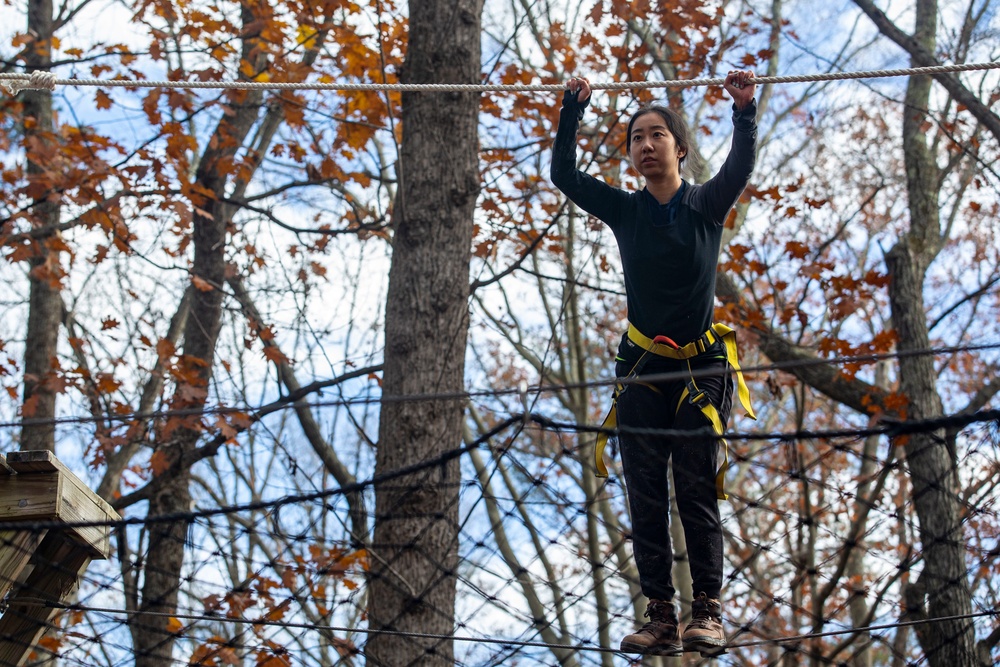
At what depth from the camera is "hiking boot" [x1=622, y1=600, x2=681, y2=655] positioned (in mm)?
2770

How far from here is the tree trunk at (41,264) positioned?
605cm

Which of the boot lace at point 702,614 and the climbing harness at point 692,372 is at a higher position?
the climbing harness at point 692,372

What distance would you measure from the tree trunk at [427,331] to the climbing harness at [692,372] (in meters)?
0.75

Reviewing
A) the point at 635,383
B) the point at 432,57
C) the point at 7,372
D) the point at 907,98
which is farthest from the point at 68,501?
the point at 907,98

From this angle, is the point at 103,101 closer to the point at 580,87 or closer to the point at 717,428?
the point at 580,87

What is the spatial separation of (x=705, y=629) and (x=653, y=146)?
1.39 metres

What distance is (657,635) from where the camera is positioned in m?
2.83

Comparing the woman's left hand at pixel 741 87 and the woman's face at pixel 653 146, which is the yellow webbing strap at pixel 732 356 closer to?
the woman's face at pixel 653 146

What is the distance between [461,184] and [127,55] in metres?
3.33

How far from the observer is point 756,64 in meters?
6.01

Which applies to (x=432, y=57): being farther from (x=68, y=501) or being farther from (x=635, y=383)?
(x=68, y=501)

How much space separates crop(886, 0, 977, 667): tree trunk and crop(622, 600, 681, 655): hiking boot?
198 cm

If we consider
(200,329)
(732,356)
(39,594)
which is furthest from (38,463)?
(200,329)

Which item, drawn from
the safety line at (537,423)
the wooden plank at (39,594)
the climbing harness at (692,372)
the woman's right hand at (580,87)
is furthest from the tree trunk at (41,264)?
the climbing harness at (692,372)
